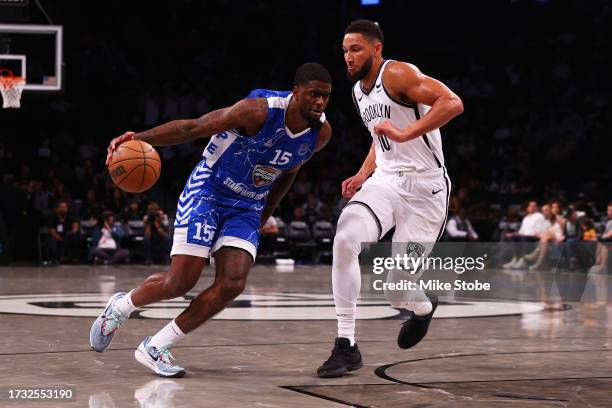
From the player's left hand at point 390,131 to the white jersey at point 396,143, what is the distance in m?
0.32

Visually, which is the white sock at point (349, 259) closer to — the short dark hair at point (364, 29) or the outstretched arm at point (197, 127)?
the outstretched arm at point (197, 127)

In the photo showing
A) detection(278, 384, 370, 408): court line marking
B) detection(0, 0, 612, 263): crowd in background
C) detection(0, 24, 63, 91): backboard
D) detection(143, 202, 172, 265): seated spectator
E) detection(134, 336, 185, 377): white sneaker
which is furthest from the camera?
detection(0, 0, 612, 263): crowd in background

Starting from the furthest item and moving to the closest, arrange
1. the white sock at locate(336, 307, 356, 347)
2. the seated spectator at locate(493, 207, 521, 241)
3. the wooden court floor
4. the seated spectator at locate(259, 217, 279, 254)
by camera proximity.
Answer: the seated spectator at locate(493, 207, 521, 241), the seated spectator at locate(259, 217, 279, 254), the white sock at locate(336, 307, 356, 347), the wooden court floor

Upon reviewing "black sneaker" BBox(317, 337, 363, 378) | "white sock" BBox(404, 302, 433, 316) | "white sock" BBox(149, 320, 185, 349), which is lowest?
"black sneaker" BBox(317, 337, 363, 378)

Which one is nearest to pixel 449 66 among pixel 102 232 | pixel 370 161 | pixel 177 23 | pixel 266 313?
pixel 177 23

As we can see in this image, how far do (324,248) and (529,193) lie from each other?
Result: 15.1 feet

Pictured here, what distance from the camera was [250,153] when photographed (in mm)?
5363

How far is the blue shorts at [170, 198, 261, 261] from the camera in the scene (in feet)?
17.2

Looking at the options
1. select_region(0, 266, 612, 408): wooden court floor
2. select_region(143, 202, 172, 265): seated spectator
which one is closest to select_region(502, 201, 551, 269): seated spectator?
select_region(143, 202, 172, 265): seated spectator

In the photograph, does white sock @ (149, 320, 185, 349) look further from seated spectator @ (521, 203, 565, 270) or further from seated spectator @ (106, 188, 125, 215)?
seated spectator @ (106, 188, 125, 215)

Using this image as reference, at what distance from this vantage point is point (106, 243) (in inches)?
675

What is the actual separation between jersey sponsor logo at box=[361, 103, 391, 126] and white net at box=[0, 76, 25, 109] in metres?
8.84

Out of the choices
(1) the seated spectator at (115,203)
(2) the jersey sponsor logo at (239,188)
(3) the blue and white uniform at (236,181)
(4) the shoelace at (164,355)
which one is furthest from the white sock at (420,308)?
(1) the seated spectator at (115,203)

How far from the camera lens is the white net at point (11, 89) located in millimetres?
13297
